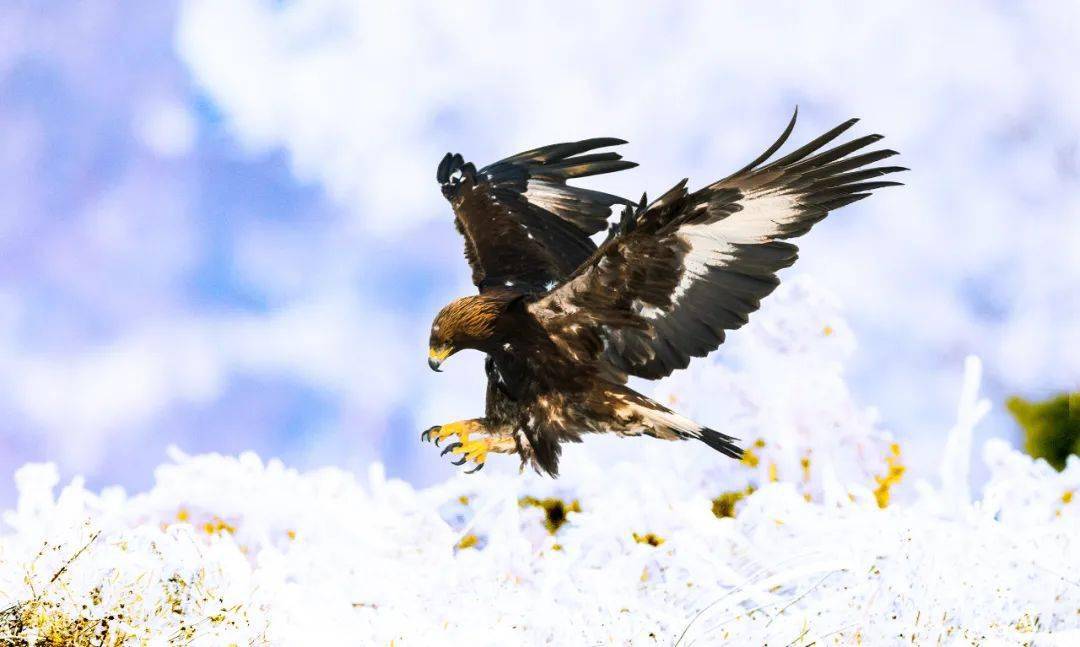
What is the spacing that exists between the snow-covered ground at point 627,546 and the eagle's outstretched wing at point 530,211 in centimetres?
109

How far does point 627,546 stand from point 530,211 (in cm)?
169

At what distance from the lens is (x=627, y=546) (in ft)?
15.7

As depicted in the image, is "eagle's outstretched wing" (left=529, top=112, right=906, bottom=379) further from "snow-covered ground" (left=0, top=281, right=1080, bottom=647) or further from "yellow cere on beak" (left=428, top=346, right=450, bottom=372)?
"snow-covered ground" (left=0, top=281, right=1080, bottom=647)

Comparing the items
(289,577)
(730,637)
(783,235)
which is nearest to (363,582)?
(289,577)

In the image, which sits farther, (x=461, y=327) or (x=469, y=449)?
(x=469, y=449)

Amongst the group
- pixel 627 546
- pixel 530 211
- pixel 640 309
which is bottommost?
pixel 627 546

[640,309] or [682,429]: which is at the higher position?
[640,309]

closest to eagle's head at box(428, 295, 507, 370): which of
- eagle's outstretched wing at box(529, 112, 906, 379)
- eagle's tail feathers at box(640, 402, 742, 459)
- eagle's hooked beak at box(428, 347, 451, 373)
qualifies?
eagle's hooked beak at box(428, 347, 451, 373)

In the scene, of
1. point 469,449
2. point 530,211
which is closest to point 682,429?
point 469,449

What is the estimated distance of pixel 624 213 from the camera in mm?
3592

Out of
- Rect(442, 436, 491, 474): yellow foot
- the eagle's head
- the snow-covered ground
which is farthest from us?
Rect(442, 436, 491, 474): yellow foot

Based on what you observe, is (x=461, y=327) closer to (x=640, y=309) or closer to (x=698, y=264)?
(x=640, y=309)

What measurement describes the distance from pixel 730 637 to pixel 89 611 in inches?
82.1

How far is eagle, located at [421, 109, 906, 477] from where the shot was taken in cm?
380
